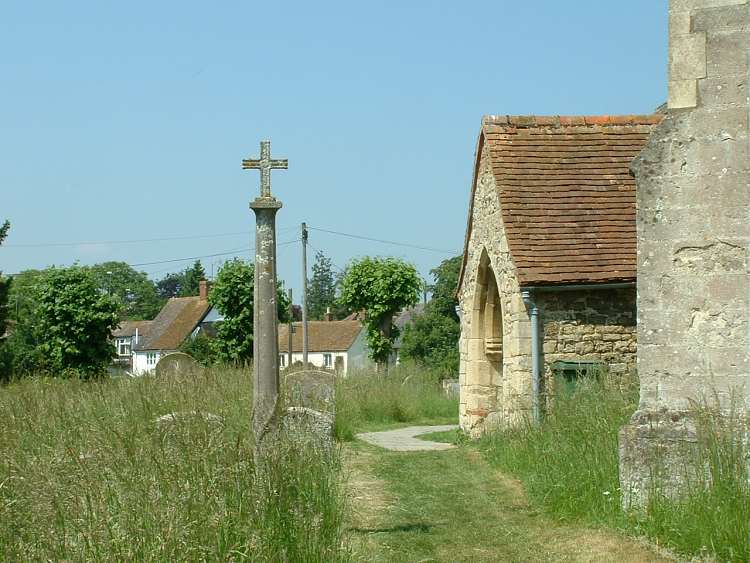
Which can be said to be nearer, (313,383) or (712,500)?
(712,500)

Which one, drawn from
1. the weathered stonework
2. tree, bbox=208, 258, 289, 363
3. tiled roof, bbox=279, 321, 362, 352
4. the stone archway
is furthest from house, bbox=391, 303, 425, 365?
the weathered stonework

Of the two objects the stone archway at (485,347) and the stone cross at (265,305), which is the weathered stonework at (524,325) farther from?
the stone cross at (265,305)

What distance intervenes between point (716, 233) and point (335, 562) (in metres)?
A: 4.41

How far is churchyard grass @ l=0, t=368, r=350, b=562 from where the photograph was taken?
221 inches

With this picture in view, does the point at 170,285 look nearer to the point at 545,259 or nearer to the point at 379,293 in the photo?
the point at 379,293

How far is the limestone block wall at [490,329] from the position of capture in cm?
1616

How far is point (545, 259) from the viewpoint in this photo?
16.0 meters

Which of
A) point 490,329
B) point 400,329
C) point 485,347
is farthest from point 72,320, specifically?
point 400,329

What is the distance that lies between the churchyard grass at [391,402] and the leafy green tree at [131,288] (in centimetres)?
8683

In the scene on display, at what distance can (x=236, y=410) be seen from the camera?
35.5ft

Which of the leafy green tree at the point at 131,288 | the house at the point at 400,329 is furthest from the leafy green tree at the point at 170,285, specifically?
the house at the point at 400,329

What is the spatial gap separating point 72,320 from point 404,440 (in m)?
20.3

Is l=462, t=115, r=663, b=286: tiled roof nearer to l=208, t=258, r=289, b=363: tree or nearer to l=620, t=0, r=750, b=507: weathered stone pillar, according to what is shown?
l=620, t=0, r=750, b=507: weathered stone pillar

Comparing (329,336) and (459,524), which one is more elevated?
(329,336)
